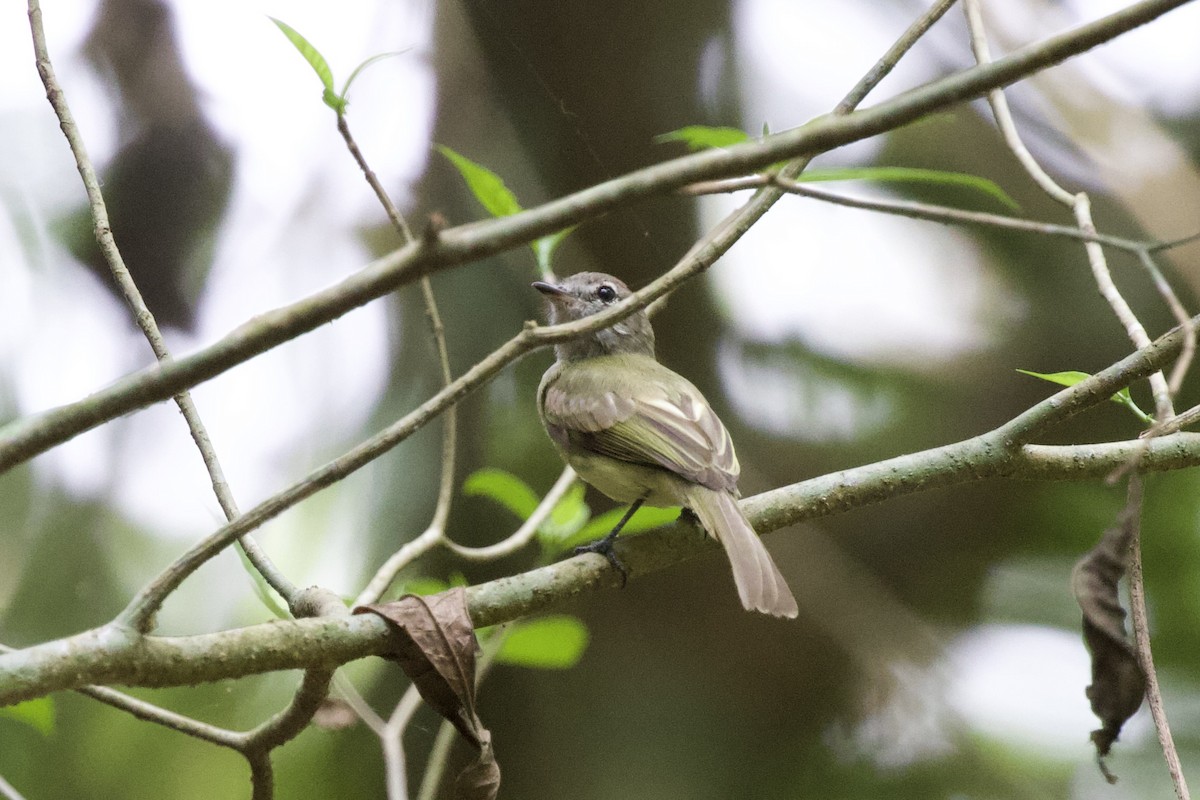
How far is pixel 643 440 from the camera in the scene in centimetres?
221

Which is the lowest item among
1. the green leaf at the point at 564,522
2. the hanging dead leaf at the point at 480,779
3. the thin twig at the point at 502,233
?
the hanging dead leaf at the point at 480,779

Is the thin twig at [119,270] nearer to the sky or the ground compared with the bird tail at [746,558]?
nearer to the sky

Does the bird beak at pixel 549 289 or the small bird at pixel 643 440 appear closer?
the small bird at pixel 643 440

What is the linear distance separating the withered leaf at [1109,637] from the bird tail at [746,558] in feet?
2.14

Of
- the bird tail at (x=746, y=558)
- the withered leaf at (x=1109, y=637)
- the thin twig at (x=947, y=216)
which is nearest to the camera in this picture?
the thin twig at (x=947, y=216)

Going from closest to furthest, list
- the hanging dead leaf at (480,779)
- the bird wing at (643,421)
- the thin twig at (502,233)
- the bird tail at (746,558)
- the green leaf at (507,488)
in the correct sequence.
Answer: the thin twig at (502,233)
the hanging dead leaf at (480,779)
the bird tail at (746,558)
the green leaf at (507,488)
the bird wing at (643,421)

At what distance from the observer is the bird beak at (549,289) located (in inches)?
101

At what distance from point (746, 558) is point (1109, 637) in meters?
0.78

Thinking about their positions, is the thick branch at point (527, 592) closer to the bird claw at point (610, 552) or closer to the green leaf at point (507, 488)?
the bird claw at point (610, 552)

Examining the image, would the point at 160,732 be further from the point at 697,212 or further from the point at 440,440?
the point at 697,212

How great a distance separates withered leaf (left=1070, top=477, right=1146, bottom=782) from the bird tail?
25.7 inches

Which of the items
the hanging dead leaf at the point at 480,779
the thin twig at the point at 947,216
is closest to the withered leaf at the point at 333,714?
the hanging dead leaf at the point at 480,779

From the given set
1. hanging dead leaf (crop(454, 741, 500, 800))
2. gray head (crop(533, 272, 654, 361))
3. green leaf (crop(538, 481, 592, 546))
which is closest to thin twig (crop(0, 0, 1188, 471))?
hanging dead leaf (crop(454, 741, 500, 800))

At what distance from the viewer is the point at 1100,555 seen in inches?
41.1
